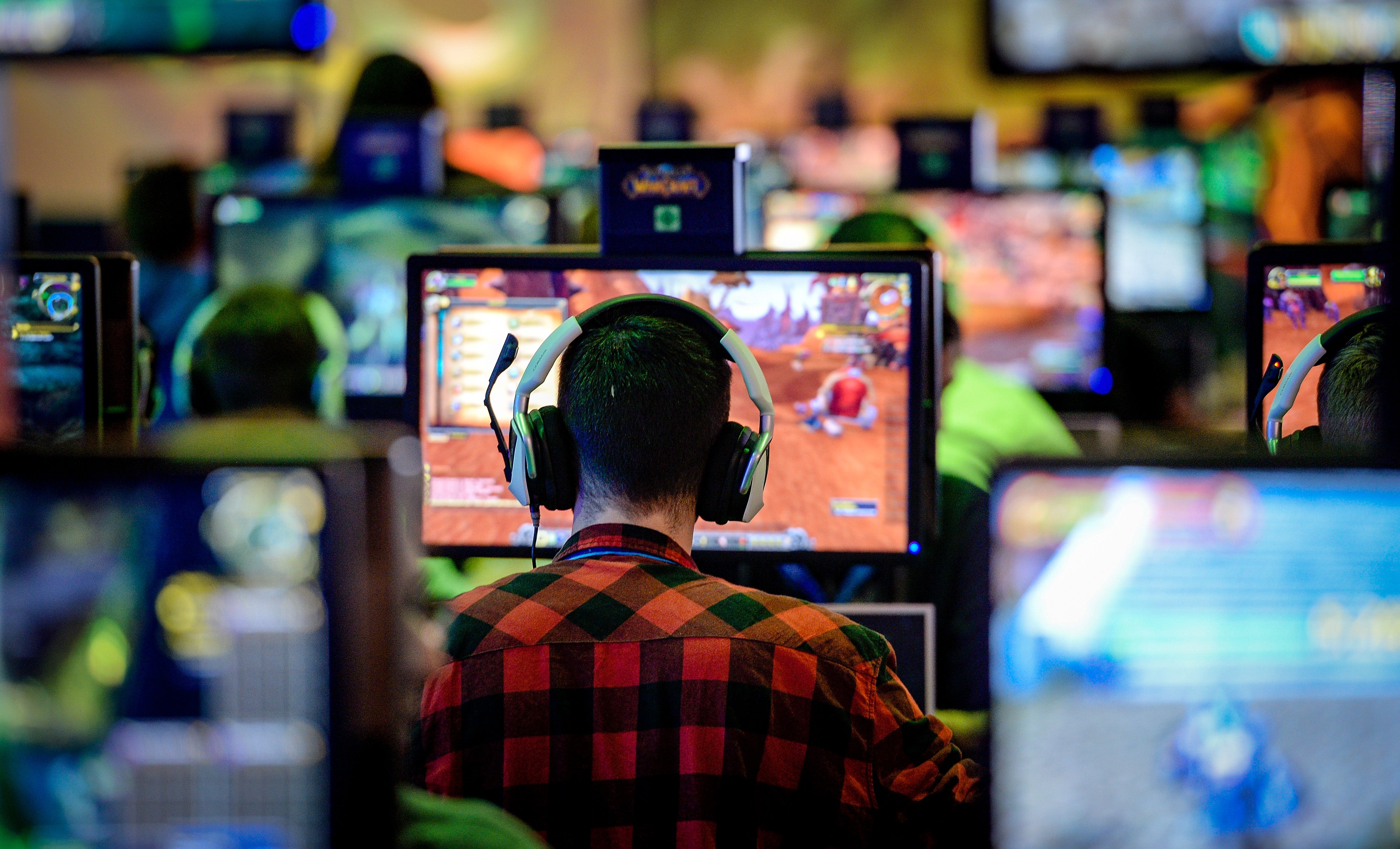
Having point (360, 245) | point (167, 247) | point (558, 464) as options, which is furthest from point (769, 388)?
point (167, 247)

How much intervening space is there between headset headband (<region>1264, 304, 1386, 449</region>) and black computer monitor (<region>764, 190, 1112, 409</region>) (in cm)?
211

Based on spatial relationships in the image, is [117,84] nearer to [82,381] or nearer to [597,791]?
[82,381]

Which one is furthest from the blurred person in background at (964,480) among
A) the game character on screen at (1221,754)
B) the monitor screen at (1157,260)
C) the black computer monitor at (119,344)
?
the monitor screen at (1157,260)

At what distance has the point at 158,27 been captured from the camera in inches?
61.5

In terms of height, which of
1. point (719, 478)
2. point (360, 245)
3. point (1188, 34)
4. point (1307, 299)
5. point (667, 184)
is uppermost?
point (1188, 34)

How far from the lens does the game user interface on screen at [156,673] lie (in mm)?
645

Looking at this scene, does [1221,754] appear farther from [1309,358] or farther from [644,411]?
[1309,358]

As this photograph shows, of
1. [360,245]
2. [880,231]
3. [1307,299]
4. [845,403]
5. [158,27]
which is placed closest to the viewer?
[158,27]

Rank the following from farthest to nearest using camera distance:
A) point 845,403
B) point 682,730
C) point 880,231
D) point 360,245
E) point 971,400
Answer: point 360,245 → point 880,231 → point 971,400 → point 845,403 → point 682,730

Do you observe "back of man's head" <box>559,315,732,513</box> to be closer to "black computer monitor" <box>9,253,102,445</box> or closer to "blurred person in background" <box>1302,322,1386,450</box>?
"blurred person in background" <box>1302,322,1386,450</box>

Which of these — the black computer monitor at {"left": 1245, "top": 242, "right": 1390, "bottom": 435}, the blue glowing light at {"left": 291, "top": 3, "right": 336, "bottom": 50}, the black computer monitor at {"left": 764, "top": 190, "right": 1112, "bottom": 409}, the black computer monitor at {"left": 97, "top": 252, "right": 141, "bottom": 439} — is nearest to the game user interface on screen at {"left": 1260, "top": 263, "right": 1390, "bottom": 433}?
the black computer monitor at {"left": 1245, "top": 242, "right": 1390, "bottom": 435}

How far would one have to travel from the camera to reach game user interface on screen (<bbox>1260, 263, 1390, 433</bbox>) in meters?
1.74

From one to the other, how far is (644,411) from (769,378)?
0.41 metres

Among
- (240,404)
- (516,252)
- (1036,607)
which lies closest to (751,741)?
(1036,607)
